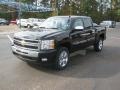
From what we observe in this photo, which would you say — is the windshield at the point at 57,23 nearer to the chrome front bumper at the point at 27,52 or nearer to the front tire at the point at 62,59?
the front tire at the point at 62,59

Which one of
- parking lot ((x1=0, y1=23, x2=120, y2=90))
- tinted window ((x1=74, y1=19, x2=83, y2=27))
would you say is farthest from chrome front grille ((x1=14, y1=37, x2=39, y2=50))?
tinted window ((x1=74, y1=19, x2=83, y2=27))

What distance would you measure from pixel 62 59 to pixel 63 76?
0.91 meters

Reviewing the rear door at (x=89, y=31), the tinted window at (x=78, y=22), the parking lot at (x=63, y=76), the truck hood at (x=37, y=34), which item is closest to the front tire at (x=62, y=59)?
the parking lot at (x=63, y=76)

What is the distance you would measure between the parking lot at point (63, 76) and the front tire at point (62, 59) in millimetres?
182

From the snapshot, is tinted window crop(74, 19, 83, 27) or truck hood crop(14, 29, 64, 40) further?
tinted window crop(74, 19, 83, 27)

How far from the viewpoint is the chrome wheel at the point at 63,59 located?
8.09 m

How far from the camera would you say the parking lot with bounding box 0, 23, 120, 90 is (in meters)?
6.51

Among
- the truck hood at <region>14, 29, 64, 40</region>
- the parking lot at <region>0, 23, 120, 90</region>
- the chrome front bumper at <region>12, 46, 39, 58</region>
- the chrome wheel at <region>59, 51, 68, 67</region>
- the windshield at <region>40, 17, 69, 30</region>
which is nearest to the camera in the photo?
the parking lot at <region>0, 23, 120, 90</region>

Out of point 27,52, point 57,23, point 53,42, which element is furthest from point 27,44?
point 57,23

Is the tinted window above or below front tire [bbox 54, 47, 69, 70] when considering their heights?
above

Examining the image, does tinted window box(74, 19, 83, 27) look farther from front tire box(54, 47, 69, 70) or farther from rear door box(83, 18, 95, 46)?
front tire box(54, 47, 69, 70)

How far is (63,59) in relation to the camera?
8281mm

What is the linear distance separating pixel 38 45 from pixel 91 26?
13.1ft

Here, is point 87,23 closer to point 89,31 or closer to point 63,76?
point 89,31
